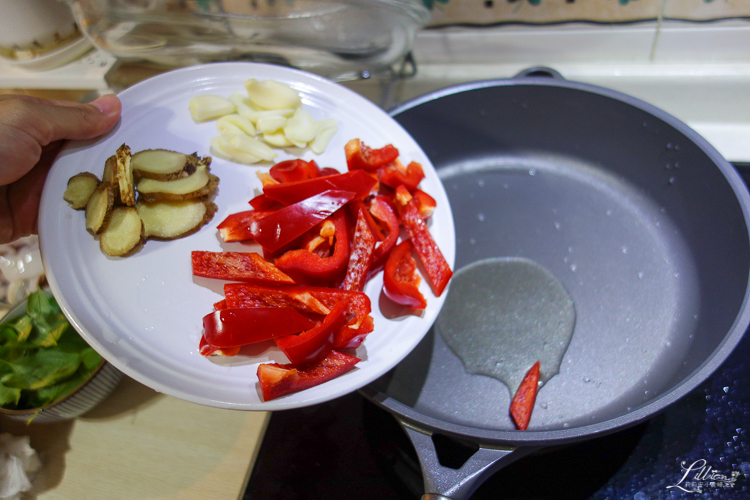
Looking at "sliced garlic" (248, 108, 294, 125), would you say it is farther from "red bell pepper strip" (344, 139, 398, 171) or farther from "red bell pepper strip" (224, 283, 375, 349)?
"red bell pepper strip" (224, 283, 375, 349)

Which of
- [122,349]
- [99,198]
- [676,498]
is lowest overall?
[122,349]

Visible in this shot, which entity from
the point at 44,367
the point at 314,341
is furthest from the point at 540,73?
the point at 44,367

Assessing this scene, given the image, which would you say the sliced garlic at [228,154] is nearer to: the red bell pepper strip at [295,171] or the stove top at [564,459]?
the red bell pepper strip at [295,171]

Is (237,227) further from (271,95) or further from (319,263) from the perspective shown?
(271,95)

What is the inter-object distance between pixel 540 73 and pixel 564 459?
0.88 m

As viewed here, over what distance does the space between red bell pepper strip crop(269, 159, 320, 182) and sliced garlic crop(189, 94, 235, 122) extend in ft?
0.54

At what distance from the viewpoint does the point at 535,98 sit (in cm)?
106

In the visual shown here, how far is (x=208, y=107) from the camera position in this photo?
803mm

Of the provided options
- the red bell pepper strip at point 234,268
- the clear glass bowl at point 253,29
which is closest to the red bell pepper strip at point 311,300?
the red bell pepper strip at point 234,268

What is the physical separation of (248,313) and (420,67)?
0.99 m

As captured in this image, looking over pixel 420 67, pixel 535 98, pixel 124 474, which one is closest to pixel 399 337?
pixel 124 474

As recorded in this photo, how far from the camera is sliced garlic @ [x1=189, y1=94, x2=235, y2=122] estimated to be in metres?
0.80

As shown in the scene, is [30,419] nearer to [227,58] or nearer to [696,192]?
[227,58]

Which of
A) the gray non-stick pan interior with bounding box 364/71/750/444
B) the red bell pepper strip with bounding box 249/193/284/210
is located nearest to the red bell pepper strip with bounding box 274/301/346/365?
the gray non-stick pan interior with bounding box 364/71/750/444
